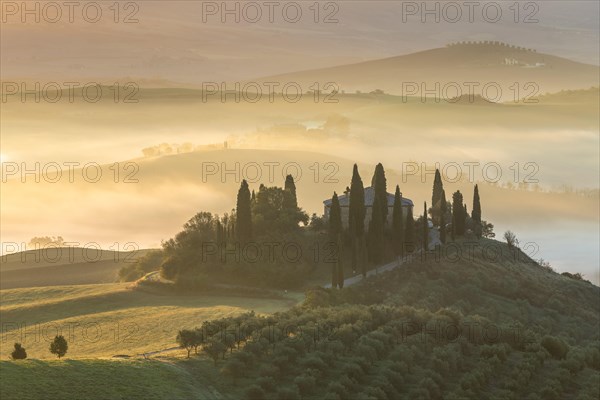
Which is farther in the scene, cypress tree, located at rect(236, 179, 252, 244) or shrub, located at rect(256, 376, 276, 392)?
cypress tree, located at rect(236, 179, 252, 244)

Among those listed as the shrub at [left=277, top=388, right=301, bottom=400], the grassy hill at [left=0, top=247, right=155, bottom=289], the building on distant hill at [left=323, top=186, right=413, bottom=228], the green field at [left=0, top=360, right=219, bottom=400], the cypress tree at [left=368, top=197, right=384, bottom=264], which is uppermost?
the building on distant hill at [left=323, top=186, right=413, bottom=228]

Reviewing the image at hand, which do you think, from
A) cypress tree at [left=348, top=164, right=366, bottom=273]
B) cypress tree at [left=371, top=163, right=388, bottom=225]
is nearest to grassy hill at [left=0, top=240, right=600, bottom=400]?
cypress tree at [left=348, top=164, right=366, bottom=273]

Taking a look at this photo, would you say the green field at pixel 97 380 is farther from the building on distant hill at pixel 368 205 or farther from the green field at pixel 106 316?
the building on distant hill at pixel 368 205

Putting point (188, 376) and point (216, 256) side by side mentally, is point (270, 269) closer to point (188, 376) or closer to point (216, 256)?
point (216, 256)

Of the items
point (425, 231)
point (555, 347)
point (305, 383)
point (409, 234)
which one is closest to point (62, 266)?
point (409, 234)

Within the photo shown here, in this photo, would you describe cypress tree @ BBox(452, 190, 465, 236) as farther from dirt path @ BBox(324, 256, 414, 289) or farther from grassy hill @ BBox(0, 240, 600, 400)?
grassy hill @ BBox(0, 240, 600, 400)

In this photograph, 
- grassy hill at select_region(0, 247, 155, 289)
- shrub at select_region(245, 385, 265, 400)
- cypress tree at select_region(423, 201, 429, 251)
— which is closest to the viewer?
shrub at select_region(245, 385, 265, 400)

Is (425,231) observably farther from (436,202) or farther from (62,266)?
(62,266)
